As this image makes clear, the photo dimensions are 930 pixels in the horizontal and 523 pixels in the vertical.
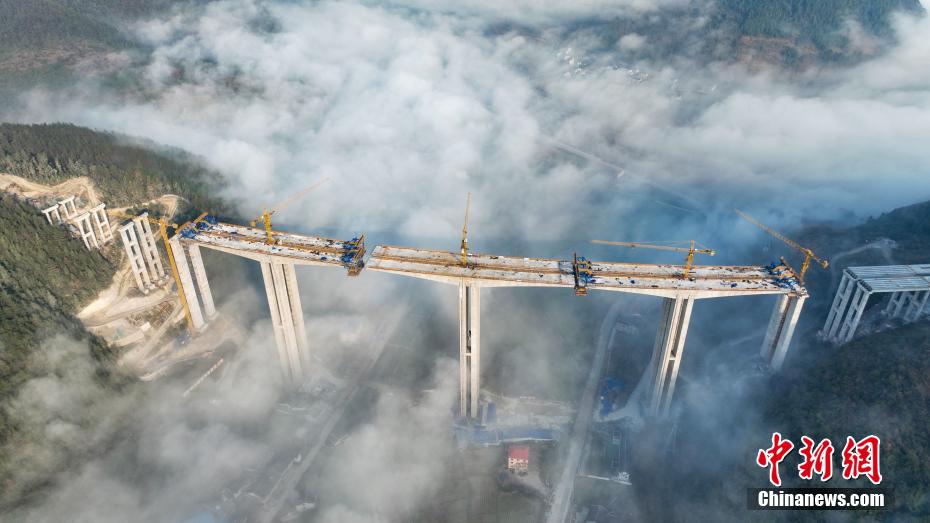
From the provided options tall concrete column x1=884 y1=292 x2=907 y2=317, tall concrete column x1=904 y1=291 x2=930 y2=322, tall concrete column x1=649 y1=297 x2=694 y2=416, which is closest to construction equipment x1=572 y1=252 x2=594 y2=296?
tall concrete column x1=649 y1=297 x2=694 y2=416

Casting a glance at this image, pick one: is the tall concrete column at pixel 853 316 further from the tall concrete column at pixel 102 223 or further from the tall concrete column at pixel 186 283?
the tall concrete column at pixel 102 223

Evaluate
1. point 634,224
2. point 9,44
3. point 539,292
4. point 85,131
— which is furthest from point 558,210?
point 9,44

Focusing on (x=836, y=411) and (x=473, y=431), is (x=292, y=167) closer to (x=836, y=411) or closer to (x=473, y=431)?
(x=473, y=431)

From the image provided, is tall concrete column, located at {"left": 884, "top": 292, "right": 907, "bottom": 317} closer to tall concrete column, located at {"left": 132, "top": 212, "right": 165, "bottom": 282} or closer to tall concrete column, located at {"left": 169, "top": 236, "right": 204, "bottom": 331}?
tall concrete column, located at {"left": 169, "top": 236, "right": 204, "bottom": 331}

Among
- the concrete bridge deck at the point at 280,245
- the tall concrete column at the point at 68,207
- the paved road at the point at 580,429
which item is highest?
the tall concrete column at the point at 68,207

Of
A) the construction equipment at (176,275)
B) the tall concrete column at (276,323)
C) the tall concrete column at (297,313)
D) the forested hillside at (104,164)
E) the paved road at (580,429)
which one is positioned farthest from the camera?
the forested hillside at (104,164)

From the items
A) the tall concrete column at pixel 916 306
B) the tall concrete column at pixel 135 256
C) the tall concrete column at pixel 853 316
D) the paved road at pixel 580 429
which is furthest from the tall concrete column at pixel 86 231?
the tall concrete column at pixel 916 306

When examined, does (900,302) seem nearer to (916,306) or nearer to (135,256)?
(916,306)
